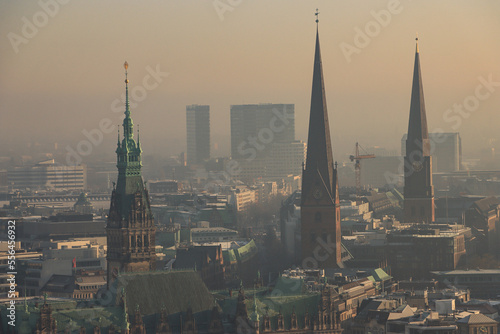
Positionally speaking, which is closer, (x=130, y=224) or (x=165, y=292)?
(x=165, y=292)

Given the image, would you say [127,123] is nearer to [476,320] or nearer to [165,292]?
[165,292]

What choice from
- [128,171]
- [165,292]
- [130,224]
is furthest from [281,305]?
[128,171]

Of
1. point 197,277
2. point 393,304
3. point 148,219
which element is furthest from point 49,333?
point 393,304

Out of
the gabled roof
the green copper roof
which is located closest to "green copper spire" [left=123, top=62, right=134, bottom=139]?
the green copper roof

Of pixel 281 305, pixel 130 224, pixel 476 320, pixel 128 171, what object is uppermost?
pixel 128 171

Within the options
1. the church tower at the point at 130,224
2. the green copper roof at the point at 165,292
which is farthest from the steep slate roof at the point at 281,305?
the church tower at the point at 130,224

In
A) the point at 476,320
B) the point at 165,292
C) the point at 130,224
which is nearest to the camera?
the point at 165,292

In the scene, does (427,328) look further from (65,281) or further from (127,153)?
(65,281)

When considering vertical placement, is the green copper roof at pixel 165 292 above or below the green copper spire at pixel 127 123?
below

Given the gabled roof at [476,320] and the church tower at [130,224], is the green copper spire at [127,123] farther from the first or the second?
the gabled roof at [476,320]

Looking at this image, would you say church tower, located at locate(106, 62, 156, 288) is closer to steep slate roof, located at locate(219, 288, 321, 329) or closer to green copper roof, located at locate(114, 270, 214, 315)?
steep slate roof, located at locate(219, 288, 321, 329)
